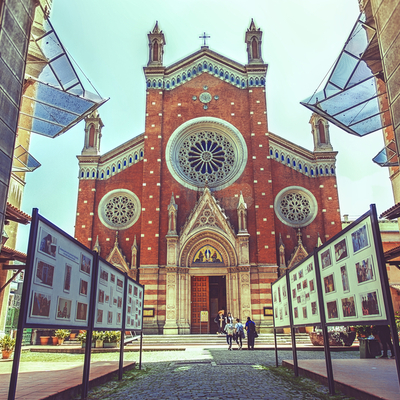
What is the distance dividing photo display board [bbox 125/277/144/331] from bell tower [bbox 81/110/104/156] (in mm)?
20948

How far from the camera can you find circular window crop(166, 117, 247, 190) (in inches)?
1189

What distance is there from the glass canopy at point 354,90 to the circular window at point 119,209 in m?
20.1

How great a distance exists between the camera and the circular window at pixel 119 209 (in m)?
29.9

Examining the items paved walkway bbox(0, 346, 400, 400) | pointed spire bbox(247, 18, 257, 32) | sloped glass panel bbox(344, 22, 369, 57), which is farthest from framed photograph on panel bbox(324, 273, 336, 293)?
pointed spire bbox(247, 18, 257, 32)

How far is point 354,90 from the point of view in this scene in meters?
11.6

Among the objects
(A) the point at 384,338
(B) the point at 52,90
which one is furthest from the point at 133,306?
(A) the point at 384,338

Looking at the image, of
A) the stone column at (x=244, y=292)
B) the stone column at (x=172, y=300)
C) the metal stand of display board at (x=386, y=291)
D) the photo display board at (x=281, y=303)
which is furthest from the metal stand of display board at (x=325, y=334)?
the stone column at (x=172, y=300)

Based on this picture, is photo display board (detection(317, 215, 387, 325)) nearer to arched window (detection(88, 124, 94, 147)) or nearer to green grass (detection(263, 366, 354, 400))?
green grass (detection(263, 366, 354, 400))

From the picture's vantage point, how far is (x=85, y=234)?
29.5 meters

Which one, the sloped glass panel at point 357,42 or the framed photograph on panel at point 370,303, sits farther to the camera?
the sloped glass panel at point 357,42

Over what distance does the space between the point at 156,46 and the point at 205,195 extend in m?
13.9

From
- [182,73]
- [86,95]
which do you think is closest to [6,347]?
[86,95]

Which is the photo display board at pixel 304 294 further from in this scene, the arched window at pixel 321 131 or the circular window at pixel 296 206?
the arched window at pixel 321 131

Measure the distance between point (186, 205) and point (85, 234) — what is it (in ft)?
25.6
